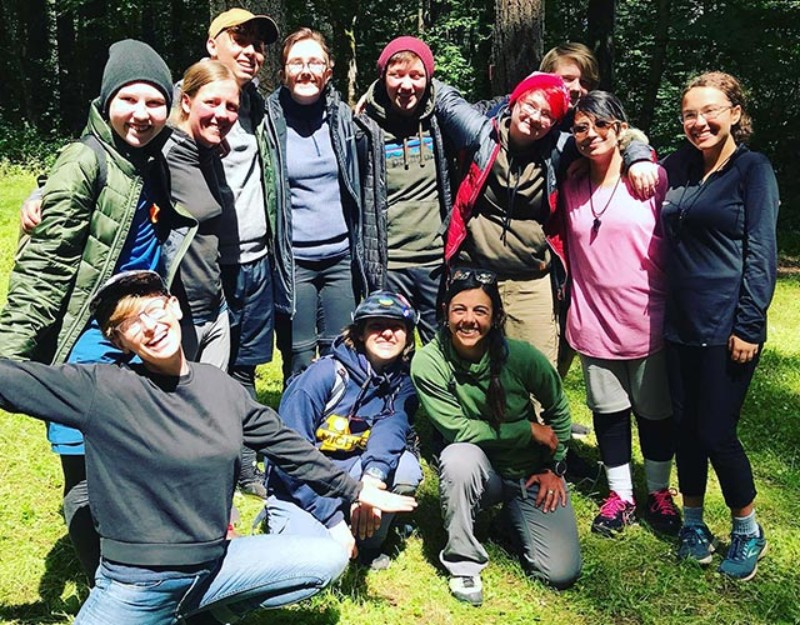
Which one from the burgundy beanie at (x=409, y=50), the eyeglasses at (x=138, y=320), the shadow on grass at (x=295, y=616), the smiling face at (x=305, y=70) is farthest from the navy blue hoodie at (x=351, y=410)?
the burgundy beanie at (x=409, y=50)

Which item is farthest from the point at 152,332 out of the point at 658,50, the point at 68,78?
the point at 68,78

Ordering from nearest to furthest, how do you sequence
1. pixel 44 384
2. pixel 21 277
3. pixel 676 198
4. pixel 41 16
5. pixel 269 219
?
pixel 44 384
pixel 21 277
pixel 676 198
pixel 269 219
pixel 41 16

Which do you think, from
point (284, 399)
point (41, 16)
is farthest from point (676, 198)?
point (41, 16)

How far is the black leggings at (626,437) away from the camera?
4113 mm

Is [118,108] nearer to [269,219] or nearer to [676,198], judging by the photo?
[269,219]

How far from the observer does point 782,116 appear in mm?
15789

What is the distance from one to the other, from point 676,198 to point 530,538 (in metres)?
1.73

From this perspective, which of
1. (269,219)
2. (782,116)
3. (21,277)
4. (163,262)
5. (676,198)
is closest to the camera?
(21,277)

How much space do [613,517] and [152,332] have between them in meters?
2.63

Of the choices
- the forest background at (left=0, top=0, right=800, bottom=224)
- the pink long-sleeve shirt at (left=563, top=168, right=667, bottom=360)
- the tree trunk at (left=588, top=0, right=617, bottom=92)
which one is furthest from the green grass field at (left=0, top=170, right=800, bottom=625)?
the tree trunk at (left=588, top=0, right=617, bottom=92)

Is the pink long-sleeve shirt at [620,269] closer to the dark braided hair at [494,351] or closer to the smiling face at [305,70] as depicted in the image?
the dark braided hair at [494,351]

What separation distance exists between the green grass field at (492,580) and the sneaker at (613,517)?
2.4 inches

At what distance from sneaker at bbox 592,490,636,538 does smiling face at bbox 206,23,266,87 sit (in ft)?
9.37

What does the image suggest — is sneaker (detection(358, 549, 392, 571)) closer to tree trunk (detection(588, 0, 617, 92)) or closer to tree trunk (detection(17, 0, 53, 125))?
tree trunk (detection(588, 0, 617, 92))
